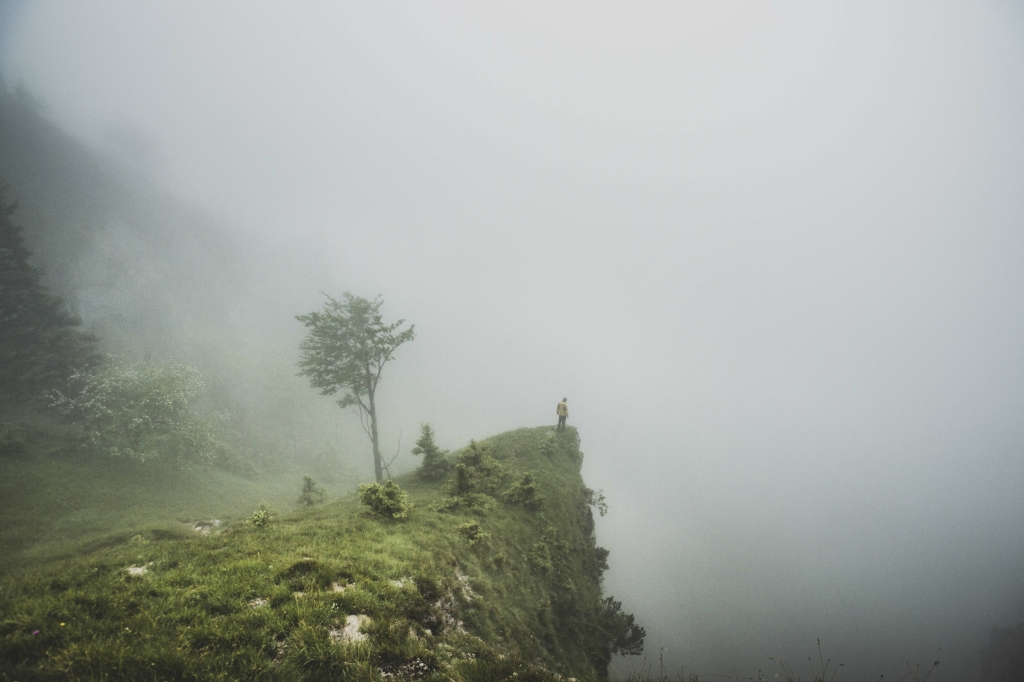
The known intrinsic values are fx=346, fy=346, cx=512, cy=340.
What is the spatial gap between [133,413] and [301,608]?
3007 cm

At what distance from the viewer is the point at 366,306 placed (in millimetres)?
28422

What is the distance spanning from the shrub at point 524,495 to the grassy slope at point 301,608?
242cm

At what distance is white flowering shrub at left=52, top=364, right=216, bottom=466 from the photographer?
24.8 meters

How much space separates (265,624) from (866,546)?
16092cm

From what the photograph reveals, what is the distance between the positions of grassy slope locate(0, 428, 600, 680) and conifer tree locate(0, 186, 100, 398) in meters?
22.2

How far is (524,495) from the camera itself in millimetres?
17859

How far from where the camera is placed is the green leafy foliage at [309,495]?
22.8m

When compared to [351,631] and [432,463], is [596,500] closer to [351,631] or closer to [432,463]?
[432,463]

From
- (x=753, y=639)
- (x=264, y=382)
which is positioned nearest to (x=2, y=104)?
(x=264, y=382)

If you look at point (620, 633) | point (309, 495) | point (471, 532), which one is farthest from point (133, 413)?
point (620, 633)

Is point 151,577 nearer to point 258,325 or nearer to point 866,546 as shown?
point 258,325

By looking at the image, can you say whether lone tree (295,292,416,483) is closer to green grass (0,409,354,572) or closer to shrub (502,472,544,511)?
green grass (0,409,354,572)

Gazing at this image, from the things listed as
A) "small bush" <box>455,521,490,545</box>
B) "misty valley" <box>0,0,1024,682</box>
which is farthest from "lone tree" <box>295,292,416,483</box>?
"small bush" <box>455,521,490,545</box>

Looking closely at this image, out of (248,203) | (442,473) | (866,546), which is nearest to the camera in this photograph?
(442,473)
